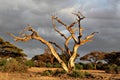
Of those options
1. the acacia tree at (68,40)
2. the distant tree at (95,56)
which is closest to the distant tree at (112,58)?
the distant tree at (95,56)

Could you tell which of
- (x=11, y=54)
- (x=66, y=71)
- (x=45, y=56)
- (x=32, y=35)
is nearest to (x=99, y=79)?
(x=66, y=71)

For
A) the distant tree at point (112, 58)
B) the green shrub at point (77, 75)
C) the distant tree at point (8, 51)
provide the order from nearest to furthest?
the green shrub at point (77, 75)
the distant tree at point (8, 51)
the distant tree at point (112, 58)

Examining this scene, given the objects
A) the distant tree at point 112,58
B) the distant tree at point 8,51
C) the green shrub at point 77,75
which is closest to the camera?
the green shrub at point 77,75

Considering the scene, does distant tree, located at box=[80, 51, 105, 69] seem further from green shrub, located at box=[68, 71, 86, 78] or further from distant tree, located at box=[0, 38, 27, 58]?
green shrub, located at box=[68, 71, 86, 78]

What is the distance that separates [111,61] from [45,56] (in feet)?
51.9

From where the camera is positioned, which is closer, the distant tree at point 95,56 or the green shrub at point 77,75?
the green shrub at point 77,75

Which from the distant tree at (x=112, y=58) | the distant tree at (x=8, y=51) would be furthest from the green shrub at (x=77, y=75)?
the distant tree at (x=112, y=58)

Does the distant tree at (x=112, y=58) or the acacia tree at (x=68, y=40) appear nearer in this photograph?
the acacia tree at (x=68, y=40)

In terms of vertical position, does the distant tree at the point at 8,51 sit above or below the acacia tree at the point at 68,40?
above

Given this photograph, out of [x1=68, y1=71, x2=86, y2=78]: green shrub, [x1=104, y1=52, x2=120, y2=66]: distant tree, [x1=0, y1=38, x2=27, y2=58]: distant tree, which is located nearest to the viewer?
[x1=68, y1=71, x2=86, y2=78]: green shrub

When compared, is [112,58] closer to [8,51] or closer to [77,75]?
[8,51]

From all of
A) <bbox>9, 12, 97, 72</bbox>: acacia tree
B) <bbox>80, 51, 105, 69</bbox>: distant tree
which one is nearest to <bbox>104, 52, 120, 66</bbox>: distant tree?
<bbox>80, 51, 105, 69</bbox>: distant tree

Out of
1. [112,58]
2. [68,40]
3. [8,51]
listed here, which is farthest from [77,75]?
[112,58]

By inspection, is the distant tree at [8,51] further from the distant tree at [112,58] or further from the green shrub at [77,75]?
the green shrub at [77,75]
